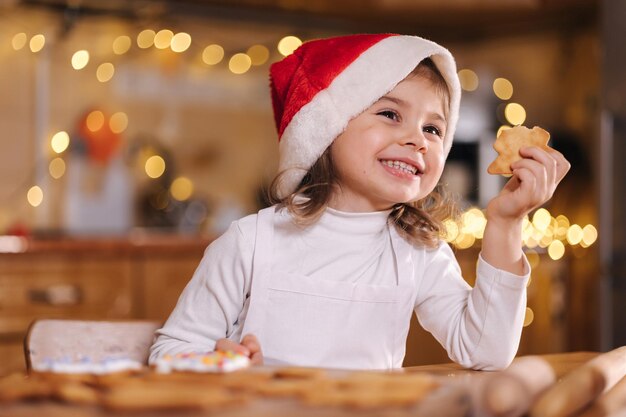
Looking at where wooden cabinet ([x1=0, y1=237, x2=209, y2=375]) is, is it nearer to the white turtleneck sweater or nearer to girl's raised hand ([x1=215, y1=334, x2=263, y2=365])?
the white turtleneck sweater

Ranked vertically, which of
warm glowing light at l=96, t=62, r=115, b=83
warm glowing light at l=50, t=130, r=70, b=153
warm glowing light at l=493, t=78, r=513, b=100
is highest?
warm glowing light at l=96, t=62, r=115, b=83

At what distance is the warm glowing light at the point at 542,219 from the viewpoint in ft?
12.3

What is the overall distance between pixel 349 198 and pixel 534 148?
0.32 metres

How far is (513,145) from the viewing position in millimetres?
1164

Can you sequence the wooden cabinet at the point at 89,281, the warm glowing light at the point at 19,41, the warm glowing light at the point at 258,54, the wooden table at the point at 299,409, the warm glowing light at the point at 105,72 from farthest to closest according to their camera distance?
the warm glowing light at the point at 258,54
the warm glowing light at the point at 105,72
the warm glowing light at the point at 19,41
the wooden cabinet at the point at 89,281
the wooden table at the point at 299,409

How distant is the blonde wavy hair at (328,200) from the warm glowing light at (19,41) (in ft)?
7.72

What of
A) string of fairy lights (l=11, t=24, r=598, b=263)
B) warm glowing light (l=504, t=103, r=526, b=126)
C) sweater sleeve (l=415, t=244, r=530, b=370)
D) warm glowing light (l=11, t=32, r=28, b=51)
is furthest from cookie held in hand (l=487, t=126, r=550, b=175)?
warm glowing light (l=504, t=103, r=526, b=126)

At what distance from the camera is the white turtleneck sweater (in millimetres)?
1164

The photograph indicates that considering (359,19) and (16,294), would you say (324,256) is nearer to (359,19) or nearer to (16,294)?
(16,294)

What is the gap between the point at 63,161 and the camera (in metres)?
3.52

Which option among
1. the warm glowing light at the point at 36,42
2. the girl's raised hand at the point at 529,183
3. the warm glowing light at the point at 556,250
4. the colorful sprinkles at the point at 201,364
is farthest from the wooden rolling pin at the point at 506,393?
the warm glowing light at the point at 36,42

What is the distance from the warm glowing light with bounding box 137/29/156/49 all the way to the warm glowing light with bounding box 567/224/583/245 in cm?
191

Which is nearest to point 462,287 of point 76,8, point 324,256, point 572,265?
point 324,256

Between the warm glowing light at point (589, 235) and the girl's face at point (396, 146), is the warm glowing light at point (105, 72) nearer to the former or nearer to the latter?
the warm glowing light at point (589, 235)
